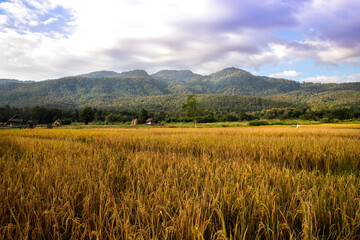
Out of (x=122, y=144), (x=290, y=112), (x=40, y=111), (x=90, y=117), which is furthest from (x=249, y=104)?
(x=122, y=144)

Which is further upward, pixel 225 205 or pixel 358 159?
pixel 225 205

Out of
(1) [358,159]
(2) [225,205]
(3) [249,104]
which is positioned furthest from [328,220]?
(3) [249,104]

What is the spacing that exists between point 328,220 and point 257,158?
4.07 m

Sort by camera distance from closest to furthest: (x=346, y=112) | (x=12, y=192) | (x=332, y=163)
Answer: (x=12, y=192) < (x=332, y=163) < (x=346, y=112)

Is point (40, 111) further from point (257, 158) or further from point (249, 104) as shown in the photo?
point (249, 104)

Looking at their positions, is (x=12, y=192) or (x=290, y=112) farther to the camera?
(x=290, y=112)

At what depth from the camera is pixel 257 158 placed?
5.68 metres

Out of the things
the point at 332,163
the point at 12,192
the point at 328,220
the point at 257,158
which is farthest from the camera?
the point at 257,158

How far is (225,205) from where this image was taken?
185 cm

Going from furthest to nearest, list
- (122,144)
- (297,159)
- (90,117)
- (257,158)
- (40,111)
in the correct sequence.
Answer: (40,111) < (90,117) < (122,144) < (257,158) < (297,159)

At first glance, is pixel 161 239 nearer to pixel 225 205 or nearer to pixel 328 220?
pixel 225 205

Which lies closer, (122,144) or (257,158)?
(257,158)

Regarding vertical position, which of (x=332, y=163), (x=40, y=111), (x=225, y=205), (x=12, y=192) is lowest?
(x=332, y=163)

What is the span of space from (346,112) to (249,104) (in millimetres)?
78662
